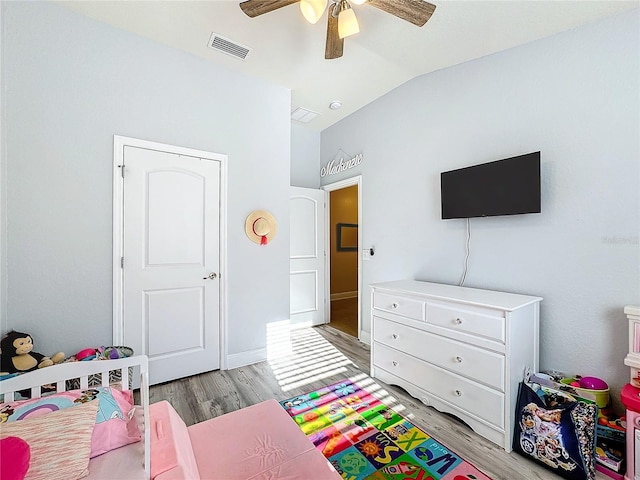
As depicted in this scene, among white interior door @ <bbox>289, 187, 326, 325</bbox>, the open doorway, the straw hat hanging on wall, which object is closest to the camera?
the straw hat hanging on wall

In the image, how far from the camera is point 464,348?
6.17 ft

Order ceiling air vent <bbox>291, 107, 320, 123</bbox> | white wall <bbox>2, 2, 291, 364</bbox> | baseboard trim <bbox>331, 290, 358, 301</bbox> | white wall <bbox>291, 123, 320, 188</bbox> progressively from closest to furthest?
→ 1. white wall <bbox>2, 2, 291, 364</bbox>
2. ceiling air vent <bbox>291, 107, 320, 123</bbox>
3. white wall <bbox>291, 123, 320, 188</bbox>
4. baseboard trim <bbox>331, 290, 358, 301</bbox>

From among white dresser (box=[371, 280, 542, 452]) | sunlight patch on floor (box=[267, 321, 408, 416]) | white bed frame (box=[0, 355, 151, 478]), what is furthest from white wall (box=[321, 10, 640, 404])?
white bed frame (box=[0, 355, 151, 478])

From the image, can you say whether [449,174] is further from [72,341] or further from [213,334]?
[72,341]

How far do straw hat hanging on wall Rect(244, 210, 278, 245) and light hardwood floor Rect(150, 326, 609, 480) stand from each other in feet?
3.54

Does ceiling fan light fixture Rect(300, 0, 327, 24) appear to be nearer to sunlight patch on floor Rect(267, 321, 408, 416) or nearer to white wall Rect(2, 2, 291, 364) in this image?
white wall Rect(2, 2, 291, 364)

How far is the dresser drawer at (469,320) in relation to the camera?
172cm

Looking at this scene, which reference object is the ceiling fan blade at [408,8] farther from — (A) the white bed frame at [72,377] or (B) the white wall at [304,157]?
(B) the white wall at [304,157]

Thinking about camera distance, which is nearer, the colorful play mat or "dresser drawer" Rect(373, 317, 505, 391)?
the colorful play mat

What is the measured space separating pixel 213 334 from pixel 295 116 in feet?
9.55

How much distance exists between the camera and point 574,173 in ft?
6.09

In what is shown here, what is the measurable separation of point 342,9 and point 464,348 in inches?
91.4

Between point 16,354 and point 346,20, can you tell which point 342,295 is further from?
point 346,20

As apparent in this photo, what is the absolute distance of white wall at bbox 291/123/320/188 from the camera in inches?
162
